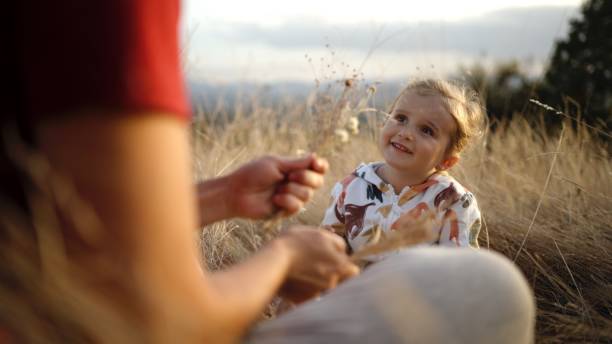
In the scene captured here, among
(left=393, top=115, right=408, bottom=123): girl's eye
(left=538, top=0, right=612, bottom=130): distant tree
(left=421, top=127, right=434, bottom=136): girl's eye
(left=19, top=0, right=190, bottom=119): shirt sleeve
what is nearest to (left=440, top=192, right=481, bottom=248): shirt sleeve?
(left=421, top=127, right=434, bottom=136): girl's eye

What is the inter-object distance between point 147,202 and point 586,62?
433 inches

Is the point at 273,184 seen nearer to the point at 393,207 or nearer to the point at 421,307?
the point at 421,307

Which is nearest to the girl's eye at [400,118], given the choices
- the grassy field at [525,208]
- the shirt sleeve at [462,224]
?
the grassy field at [525,208]

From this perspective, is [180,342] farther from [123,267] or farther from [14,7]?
[14,7]

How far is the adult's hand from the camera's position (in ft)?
4.00

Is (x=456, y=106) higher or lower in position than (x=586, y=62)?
higher

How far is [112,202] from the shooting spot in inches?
25.8

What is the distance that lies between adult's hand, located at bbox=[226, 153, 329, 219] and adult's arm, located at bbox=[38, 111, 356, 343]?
1.52 feet

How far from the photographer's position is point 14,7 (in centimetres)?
67

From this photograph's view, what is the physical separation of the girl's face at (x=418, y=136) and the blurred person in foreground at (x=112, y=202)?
1.55 meters

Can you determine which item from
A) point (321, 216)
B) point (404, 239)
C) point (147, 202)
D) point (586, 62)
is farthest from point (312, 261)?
point (586, 62)

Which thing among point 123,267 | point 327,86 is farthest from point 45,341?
point 327,86

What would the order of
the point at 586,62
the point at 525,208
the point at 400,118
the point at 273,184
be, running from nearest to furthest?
1. the point at 273,184
2. the point at 400,118
3. the point at 525,208
4. the point at 586,62

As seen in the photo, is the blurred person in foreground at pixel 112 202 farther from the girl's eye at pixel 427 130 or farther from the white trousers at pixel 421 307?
the girl's eye at pixel 427 130
